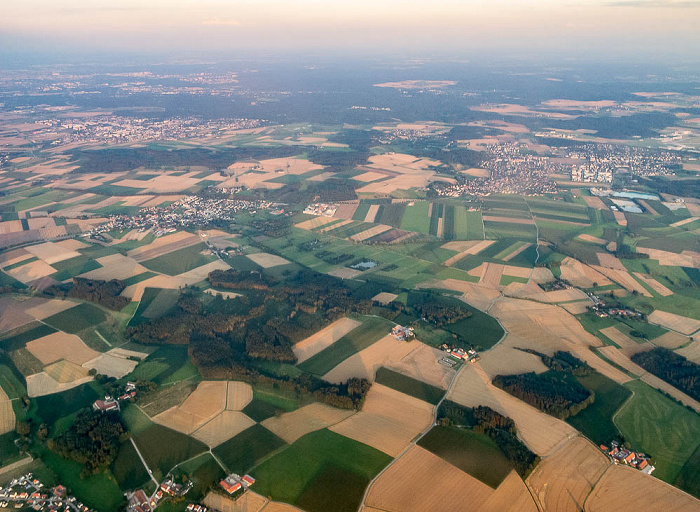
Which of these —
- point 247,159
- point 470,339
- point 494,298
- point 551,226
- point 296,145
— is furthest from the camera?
point 296,145

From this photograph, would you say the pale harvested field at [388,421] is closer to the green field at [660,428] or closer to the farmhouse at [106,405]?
the green field at [660,428]

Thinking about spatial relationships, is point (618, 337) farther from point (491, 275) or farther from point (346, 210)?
point (346, 210)

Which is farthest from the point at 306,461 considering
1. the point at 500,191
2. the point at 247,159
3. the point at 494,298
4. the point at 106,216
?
the point at 247,159

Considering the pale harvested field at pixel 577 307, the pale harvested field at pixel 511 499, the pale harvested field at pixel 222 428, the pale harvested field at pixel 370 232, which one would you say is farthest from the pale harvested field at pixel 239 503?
the pale harvested field at pixel 370 232

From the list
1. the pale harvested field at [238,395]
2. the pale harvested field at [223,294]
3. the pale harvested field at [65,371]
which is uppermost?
the pale harvested field at [223,294]

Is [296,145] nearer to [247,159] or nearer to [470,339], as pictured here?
[247,159]

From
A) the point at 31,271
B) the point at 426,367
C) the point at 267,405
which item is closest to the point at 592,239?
the point at 426,367

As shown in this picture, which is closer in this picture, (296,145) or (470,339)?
(470,339)
